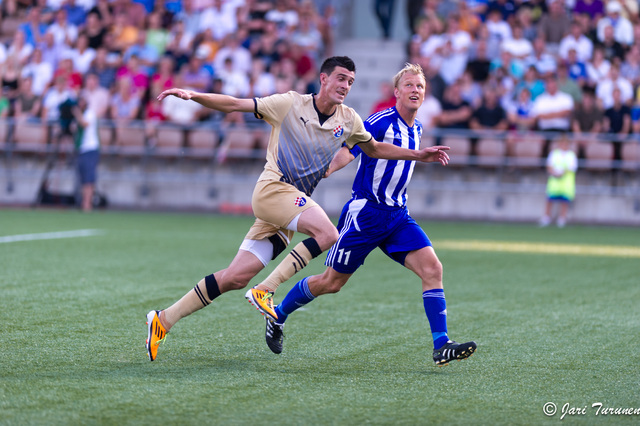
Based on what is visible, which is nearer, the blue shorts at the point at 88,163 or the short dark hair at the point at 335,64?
the short dark hair at the point at 335,64

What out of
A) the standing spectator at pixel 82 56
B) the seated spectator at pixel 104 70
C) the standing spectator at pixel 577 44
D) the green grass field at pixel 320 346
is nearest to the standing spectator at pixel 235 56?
the seated spectator at pixel 104 70

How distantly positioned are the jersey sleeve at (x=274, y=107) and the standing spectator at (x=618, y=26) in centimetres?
1564

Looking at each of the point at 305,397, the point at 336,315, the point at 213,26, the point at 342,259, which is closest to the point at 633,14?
the point at 213,26

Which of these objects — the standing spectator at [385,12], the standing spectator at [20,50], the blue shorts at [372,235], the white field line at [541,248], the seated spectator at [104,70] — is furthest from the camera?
the standing spectator at [385,12]

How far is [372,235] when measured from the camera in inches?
249

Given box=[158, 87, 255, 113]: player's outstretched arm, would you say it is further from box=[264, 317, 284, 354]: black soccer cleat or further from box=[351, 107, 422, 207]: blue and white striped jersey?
Answer: box=[264, 317, 284, 354]: black soccer cleat

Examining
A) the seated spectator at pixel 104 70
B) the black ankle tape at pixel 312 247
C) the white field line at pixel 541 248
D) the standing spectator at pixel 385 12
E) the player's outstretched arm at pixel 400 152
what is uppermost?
the standing spectator at pixel 385 12

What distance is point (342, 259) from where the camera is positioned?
20.9 feet

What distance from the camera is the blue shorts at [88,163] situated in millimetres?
19047

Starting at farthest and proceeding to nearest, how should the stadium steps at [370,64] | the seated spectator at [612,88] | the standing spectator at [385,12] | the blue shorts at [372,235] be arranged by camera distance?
the standing spectator at [385,12]
the stadium steps at [370,64]
the seated spectator at [612,88]
the blue shorts at [372,235]

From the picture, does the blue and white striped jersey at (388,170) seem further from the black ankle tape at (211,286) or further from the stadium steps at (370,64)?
the stadium steps at (370,64)

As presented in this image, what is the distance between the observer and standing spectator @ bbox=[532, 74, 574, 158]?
1895cm

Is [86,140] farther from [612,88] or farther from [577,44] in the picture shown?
[612,88]

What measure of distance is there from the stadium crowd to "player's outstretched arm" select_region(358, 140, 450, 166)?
12613 millimetres
